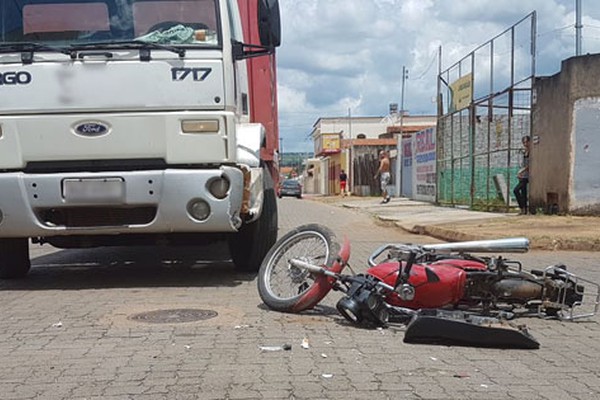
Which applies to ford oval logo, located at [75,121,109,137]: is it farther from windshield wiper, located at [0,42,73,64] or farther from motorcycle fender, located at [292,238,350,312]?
motorcycle fender, located at [292,238,350,312]

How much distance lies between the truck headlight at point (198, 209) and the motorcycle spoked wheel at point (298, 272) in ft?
2.52

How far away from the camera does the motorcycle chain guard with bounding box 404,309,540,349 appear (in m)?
4.59

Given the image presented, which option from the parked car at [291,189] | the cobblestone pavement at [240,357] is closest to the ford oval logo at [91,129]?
the cobblestone pavement at [240,357]

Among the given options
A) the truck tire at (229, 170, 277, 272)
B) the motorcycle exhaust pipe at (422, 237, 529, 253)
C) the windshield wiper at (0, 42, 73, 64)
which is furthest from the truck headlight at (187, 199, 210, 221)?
the motorcycle exhaust pipe at (422, 237, 529, 253)

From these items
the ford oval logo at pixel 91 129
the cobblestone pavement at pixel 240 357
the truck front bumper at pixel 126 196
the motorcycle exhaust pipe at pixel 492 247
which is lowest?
the cobblestone pavement at pixel 240 357

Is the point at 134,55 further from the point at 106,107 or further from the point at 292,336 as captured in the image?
the point at 292,336

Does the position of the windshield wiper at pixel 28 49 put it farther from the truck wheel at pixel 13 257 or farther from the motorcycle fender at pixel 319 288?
the motorcycle fender at pixel 319 288

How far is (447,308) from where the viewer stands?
17.1 feet

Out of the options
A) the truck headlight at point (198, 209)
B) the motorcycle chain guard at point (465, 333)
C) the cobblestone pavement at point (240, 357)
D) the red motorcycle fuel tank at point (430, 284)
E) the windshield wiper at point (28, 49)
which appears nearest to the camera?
the cobblestone pavement at point (240, 357)

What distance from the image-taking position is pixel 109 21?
6.37m

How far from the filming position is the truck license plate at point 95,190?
6148 millimetres

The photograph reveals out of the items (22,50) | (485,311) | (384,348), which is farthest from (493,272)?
(22,50)

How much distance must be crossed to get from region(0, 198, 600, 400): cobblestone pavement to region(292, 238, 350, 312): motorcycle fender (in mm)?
101

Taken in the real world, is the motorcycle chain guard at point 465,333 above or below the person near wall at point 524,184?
below
